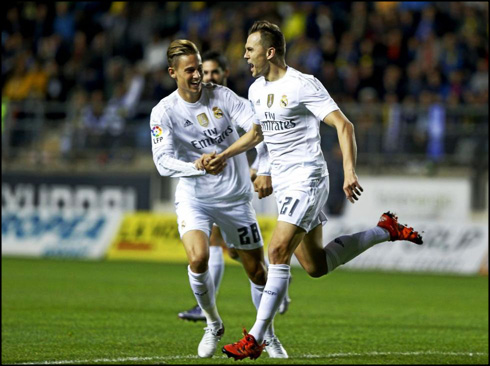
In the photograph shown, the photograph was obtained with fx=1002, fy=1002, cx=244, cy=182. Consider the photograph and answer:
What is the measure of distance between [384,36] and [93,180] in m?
7.14

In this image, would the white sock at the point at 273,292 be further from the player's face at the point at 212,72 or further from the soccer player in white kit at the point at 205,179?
the player's face at the point at 212,72

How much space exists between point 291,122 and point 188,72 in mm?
978

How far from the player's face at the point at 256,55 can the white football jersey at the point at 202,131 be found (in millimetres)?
623

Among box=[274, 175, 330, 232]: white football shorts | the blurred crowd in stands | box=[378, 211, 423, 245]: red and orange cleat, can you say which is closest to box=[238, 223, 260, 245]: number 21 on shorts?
box=[274, 175, 330, 232]: white football shorts

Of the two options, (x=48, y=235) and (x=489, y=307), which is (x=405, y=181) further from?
(x=48, y=235)

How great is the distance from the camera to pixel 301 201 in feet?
25.6

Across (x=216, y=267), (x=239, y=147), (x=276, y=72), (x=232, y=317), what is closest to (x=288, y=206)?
(x=239, y=147)

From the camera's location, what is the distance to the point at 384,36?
21.9 meters

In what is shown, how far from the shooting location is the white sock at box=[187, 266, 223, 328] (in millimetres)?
8688

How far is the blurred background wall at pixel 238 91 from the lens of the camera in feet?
65.7

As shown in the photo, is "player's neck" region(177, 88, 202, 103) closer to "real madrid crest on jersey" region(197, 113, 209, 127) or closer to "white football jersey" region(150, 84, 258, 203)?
"white football jersey" region(150, 84, 258, 203)

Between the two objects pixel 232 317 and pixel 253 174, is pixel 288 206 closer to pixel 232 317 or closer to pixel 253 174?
pixel 253 174

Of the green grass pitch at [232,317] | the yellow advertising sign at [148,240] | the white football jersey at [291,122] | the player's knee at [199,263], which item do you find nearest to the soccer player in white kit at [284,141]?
the white football jersey at [291,122]

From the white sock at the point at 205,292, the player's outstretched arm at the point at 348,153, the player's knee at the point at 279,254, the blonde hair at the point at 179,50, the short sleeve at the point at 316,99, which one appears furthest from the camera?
the white sock at the point at 205,292
